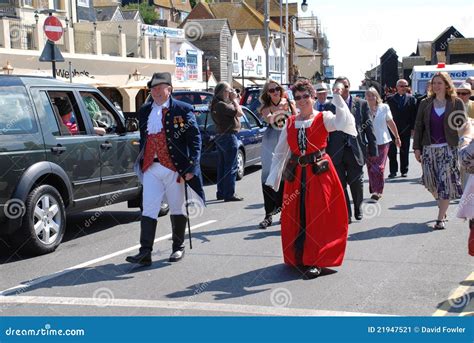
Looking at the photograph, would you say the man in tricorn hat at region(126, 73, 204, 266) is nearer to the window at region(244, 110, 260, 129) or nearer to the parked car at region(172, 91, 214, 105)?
the window at region(244, 110, 260, 129)

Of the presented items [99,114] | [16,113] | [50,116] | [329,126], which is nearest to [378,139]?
[99,114]

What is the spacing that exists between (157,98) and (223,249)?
6.48 ft

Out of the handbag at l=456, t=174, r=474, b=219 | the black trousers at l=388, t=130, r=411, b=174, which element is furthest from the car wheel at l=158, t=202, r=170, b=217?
the black trousers at l=388, t=130, r=411, b=174

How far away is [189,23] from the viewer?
64.9m

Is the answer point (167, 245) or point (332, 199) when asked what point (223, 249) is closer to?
point (167, 245)

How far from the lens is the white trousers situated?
7121 mm

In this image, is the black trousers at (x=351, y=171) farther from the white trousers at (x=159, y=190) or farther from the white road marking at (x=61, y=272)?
the white trousers at (x=159, y=190)

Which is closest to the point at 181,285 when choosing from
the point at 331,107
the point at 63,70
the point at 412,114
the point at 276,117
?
the point at 276,117

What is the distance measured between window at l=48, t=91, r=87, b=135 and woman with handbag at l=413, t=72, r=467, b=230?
4392 millimetres

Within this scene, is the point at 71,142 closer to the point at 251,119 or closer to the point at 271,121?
the point at 271,121

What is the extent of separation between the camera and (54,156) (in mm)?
7934

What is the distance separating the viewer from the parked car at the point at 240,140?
45.3 ft

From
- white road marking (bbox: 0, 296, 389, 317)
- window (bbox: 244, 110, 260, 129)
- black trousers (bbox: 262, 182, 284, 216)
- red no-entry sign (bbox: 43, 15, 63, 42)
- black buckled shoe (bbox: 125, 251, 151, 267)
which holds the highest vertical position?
red no-entry sign (bbox: 43, 15, 63, 42)

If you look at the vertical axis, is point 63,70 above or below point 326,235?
above
